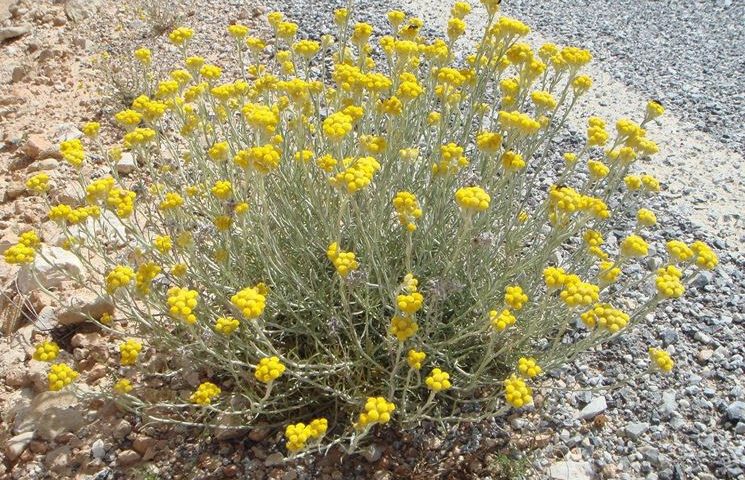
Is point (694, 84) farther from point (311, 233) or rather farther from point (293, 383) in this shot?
point (293, 383)

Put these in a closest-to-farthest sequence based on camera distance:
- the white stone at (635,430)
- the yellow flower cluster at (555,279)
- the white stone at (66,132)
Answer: the yellow flower cluster at (555,279)
the white stone at (635,430)
the white stone at (66,132)

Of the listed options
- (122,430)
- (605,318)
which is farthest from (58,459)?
(605,318)

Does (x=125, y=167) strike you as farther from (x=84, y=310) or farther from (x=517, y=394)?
(x=517, y=394)

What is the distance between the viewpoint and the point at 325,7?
7070mm

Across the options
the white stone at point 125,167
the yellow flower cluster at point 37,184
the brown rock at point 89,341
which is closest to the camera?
the yellow flower cluster at point 37,184

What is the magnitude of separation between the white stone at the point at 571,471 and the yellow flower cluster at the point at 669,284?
3.32 feet

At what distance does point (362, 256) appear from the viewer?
3.20 m

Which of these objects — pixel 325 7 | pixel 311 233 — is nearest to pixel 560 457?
pixel 311 233

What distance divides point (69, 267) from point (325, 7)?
456 cm

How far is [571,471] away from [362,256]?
1.44 m

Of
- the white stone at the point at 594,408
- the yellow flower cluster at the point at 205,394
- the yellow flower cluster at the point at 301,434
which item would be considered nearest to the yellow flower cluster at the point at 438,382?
the yellow flower cluster at the point at 301,434

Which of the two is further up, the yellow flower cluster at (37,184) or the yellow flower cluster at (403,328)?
the yellow flower cluster at (403,328)

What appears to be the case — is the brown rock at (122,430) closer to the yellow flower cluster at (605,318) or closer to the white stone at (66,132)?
the yellow flower cluster at (605,318)

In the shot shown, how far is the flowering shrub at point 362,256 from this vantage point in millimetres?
2660
